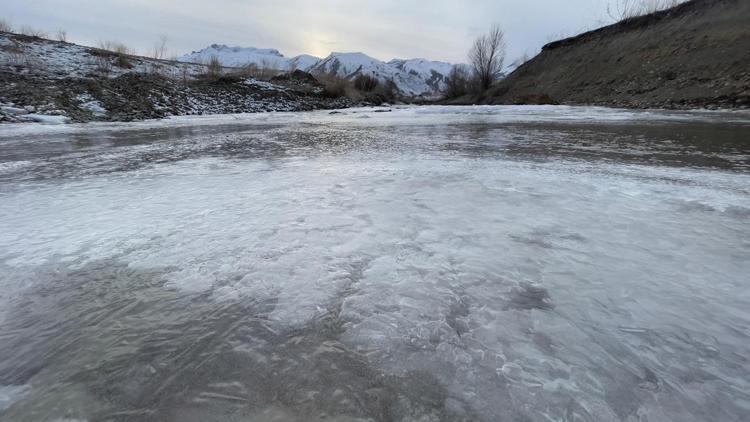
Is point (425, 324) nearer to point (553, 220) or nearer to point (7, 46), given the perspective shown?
point (553, 220)

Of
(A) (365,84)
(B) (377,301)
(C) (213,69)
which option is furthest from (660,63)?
(B) (377,301)

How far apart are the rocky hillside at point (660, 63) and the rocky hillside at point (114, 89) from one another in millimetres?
18461

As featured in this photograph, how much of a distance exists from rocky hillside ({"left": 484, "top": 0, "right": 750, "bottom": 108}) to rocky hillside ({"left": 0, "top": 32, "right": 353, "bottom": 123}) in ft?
60.6

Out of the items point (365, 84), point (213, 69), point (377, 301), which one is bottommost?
point (377, 301)

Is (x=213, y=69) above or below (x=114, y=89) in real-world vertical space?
above

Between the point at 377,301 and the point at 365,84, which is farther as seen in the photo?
the point at 365,84

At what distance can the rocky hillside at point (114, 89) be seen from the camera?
12641 millimetres

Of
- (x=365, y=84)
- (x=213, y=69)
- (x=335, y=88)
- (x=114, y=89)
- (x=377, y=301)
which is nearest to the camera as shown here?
(x=377, y=301)

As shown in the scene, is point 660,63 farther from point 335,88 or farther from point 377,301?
point 377,301

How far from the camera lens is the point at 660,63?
23.3 metres

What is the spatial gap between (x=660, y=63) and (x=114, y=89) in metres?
29.7

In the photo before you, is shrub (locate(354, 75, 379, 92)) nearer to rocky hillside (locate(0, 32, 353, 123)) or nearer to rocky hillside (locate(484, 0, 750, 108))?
rocky hillside (locate(0, 32, 353, 123))

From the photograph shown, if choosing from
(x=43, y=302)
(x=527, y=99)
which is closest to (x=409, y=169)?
(x=43, y=302)

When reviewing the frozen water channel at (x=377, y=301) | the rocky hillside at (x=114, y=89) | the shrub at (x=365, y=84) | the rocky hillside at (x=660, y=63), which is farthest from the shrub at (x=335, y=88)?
the frozen water channel at (x=377, y=301)
